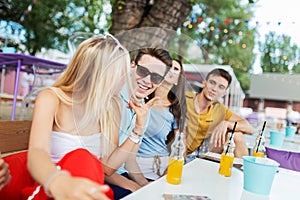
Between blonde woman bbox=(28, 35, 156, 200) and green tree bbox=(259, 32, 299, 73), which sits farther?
green tree bbox=(259, 32, 299, 73)

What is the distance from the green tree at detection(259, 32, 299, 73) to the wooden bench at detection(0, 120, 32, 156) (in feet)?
23.5

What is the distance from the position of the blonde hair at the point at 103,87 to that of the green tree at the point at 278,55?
23.9ft

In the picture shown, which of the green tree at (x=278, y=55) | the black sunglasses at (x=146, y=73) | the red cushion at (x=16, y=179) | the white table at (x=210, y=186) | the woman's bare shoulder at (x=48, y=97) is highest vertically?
the green tree at (x=278, y=55)

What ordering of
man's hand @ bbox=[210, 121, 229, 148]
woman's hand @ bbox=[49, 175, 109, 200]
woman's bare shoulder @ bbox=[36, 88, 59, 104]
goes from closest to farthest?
1. woman's hand @ bbox=[49, 175, 109, 200]
2. woman's bare shoulder @ bbox=[36, 88, 59, 104]
3. man's hand @ bbox=[210, 121, 229, 148]

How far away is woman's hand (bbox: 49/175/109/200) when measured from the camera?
0.46m

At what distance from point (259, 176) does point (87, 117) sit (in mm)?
515

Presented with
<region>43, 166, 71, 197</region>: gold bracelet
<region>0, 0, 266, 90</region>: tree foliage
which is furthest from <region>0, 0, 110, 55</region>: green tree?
<region>43, 166, 71, 197</region>: gold bracelet

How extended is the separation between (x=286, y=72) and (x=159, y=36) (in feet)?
29.7

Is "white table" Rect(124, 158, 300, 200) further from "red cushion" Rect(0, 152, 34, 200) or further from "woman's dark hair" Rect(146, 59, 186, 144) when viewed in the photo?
"red cushion" Rect(0, 152, 34, 200)

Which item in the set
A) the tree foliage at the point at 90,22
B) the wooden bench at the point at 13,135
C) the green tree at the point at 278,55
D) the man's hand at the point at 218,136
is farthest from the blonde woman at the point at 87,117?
the green tree at the point at 278,55

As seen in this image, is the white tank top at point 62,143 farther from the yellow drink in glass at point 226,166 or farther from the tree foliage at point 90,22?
the tree foliage at point 90,22

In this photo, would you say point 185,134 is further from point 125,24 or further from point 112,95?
point 125,24

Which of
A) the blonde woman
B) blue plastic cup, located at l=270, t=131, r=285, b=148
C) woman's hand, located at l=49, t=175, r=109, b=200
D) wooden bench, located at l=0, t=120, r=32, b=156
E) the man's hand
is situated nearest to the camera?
woman's hand, located at l=49, t=175, r=109, b=200

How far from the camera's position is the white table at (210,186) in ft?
2.61
